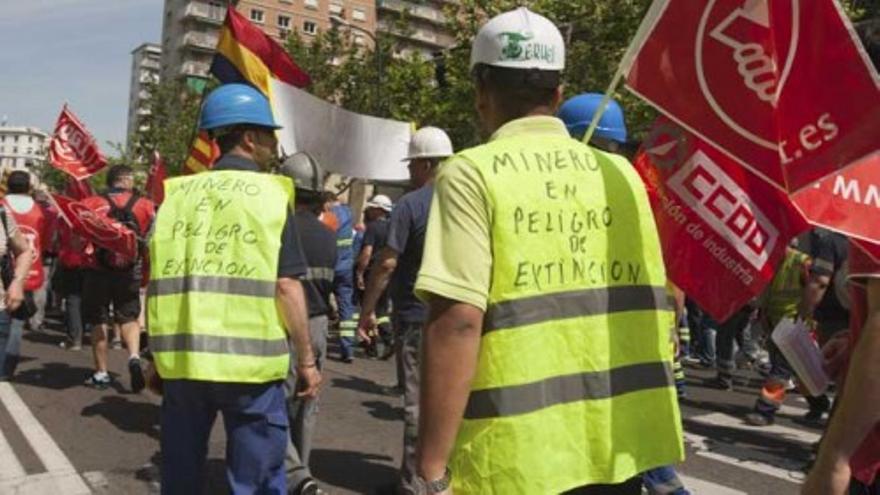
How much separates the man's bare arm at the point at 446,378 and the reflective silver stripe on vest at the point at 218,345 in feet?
4.79

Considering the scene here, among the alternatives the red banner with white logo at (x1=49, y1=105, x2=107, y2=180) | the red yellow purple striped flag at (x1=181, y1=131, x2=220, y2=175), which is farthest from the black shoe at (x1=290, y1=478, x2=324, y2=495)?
the red banner with white logo at (x1=49, y1=105, x2=107, y2=180)

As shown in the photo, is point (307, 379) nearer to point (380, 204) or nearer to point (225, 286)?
point (225, 286)

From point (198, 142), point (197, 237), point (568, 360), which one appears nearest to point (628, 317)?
point (568, 360)

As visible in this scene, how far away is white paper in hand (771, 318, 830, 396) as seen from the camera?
265 centimetres

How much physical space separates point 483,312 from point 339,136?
6.27 m

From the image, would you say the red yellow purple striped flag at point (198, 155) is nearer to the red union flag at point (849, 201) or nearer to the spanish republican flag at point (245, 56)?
the spanish republican flag at point (245, 56)

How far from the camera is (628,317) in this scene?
2.21 metres

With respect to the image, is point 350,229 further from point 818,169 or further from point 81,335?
point 818,169

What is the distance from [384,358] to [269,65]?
4.47m

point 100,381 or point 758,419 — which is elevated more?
point 758,419

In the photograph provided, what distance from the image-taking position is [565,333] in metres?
2.11

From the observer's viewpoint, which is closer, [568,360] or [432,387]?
[432,387]

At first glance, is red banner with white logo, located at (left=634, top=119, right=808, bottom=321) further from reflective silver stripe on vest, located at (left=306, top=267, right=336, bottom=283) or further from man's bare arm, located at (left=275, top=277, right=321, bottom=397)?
reflective silver stripe on vest, located at (left=306, top=267, right=336, bottom=283)

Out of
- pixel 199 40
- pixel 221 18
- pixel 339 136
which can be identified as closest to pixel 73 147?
pixel 339 136
